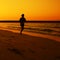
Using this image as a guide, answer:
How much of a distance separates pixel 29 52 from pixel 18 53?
53 centimetres

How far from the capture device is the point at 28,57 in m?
7.50

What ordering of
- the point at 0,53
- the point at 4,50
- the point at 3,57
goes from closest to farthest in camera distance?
the point at 3,57, the point at 0,53, the point at 4,50

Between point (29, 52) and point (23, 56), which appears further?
point (29, 52)

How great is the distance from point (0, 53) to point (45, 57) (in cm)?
182

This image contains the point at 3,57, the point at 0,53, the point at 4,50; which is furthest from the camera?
the point at 4,50

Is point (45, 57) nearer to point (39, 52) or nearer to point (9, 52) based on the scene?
point (39, 52)

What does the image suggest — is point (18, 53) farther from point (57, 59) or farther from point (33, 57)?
point (57, 59)

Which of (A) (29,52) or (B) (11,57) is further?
(A) (29,52)

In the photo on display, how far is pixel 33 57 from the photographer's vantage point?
754 cm

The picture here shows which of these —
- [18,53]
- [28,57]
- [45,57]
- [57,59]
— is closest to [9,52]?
[18,53]

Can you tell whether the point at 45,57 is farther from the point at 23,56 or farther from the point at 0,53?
the point at 0,53

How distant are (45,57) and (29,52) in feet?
3.33

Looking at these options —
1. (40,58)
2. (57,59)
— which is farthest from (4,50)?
(57,59)

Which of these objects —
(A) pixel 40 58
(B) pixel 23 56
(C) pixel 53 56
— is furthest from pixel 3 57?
(C) pixel 53 56
